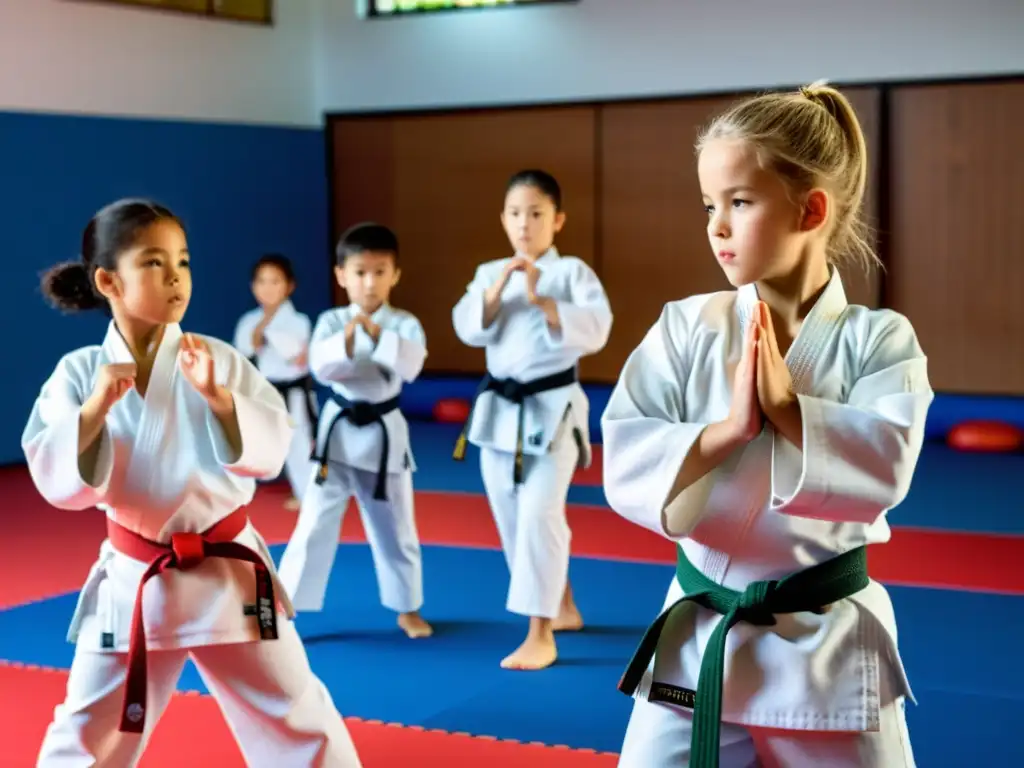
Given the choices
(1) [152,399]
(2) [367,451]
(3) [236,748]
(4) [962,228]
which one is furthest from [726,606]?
(4) [962,228]

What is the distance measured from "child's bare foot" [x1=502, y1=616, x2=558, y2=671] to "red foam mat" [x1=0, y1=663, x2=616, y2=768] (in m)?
0.69

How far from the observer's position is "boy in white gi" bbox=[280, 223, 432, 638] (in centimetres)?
491

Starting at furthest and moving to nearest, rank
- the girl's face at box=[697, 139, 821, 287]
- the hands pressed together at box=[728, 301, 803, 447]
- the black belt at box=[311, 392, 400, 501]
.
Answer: the black belt at box=[311, 392, 400, 501] → the girl's face at box=[697, 139, 821, 287] → the hands pressed together at box=[728, 301, 803, 447]

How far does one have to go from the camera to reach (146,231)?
2861 mm

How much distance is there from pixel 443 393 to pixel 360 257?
17.9 feet

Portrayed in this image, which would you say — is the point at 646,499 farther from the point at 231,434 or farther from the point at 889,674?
the point at 231,434

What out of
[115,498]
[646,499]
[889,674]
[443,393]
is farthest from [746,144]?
[443,393]

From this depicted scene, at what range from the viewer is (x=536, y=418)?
470 centimetres

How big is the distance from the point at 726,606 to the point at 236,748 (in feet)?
6.24

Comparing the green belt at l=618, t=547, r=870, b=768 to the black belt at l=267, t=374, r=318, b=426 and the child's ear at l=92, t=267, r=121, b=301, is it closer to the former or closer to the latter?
the child's ear at l=92, t=267, r=121, b=301

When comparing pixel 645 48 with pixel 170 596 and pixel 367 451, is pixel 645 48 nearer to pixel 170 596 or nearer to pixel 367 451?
pixel 367 451

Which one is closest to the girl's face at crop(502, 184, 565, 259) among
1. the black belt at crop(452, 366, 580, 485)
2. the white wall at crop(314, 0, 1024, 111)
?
the black belt at crop(452, 366, 580, 485)

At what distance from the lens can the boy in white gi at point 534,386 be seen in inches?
182

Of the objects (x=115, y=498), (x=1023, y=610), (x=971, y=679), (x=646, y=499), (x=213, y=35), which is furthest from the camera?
(x=213, y=35)
